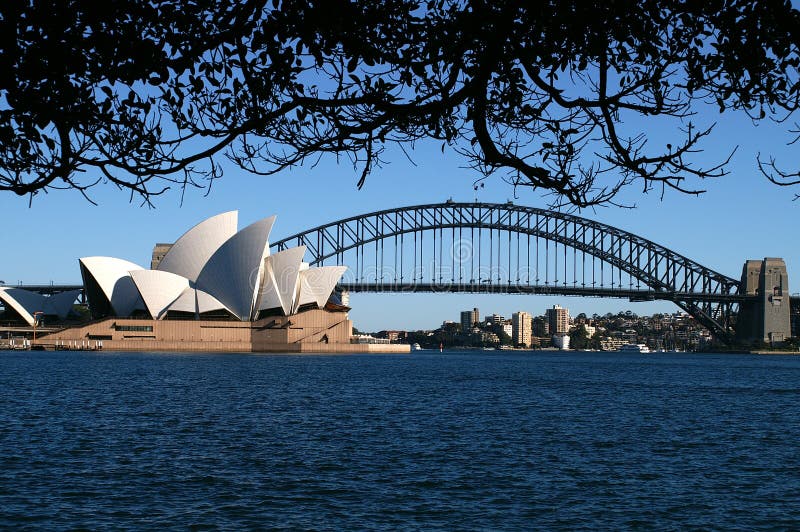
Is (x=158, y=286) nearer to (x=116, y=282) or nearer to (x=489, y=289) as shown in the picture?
(x=116, y=282)

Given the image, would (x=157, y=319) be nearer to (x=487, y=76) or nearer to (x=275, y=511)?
(x=275, y=511)

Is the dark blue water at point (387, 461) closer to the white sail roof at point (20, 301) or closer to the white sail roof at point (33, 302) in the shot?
the white sail roof at point (20, 301)

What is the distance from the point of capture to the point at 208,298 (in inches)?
3836

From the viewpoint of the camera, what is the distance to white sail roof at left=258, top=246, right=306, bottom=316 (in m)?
96.8

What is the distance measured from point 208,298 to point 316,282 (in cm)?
1288

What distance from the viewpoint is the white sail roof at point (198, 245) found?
9350 cm

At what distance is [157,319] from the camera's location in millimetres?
99875

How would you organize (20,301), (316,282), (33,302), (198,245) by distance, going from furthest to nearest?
(33,302)
(20,301)
(316,282)
(198,245)

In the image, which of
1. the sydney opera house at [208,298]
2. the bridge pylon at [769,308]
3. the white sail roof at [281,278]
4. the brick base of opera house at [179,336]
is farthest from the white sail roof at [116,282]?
the bridge pylon at [769,308]

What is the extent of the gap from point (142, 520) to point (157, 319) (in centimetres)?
8799

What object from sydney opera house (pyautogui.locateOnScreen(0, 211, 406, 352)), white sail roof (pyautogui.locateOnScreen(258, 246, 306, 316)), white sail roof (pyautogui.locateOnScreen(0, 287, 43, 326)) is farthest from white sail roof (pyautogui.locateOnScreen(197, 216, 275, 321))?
white sail roof (pyautogui.locateOnScreen(0, 287, 43, 326))

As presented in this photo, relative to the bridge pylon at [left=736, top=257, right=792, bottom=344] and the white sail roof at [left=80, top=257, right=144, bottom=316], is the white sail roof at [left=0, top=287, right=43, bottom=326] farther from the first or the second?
the bridge pylon at [left=736, top=257, right=792, bottom=344]

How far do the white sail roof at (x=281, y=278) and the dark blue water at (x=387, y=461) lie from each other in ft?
183

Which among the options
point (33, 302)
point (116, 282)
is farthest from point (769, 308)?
point (33, 302)
